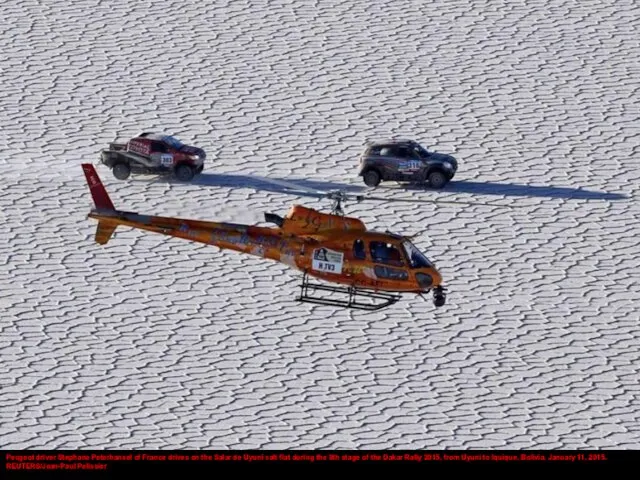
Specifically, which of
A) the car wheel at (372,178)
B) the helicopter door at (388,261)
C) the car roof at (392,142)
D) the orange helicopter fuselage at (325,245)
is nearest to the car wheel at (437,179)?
the car roof at (392,142)

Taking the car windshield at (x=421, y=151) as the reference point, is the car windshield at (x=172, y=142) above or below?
above

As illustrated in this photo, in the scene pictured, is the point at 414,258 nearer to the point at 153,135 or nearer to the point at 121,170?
the point at 153,135

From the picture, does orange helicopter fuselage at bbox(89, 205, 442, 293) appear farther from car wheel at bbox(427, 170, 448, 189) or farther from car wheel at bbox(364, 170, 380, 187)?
car wheel at bbox(427, 170, 448, 189)

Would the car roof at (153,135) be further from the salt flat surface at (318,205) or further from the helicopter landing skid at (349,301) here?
the helicopter landing skid at (349,301)

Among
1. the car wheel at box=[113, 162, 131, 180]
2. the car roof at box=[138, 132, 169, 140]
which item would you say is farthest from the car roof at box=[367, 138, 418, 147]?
the car wheel at box=[113, 162, 131, 180]

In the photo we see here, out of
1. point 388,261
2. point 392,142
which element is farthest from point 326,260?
point 392,142
